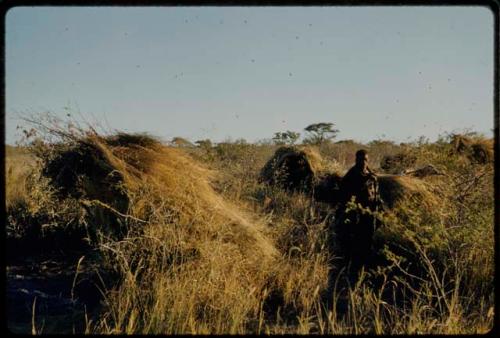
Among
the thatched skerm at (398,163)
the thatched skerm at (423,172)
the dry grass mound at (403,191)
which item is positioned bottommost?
the dry grass mound at (403,191)

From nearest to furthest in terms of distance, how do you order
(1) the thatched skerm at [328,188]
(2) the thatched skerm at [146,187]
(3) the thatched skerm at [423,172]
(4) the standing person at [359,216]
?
(2) the thatched skerm at [146,187], (4) the standing person at [359,216], (1) the thatched skerm at [328,188], (3) the thatched skerm at [423,172]

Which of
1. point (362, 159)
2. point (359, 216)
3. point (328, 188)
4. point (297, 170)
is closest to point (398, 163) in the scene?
point (297, 170)

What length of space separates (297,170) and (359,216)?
3.38m

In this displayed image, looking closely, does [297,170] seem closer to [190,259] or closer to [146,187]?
[146,187]

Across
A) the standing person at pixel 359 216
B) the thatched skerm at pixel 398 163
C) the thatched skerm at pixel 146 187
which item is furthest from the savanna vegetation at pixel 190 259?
the thatched skerm at pixel 398 163

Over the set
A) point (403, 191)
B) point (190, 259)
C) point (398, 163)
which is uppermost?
point (398, 163)

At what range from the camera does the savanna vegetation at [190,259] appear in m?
4.30

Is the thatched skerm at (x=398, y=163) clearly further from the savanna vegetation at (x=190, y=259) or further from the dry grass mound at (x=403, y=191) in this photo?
the savanna vegetation at (x=190, y=259)

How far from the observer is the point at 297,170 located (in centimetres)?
1062

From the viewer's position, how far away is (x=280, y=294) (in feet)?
17.6

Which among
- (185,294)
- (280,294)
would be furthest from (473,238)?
(185,294)

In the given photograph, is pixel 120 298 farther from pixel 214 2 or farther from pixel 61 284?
pixel 214 2

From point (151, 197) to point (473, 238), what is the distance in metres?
3.62

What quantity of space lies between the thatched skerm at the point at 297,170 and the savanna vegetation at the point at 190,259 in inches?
109
